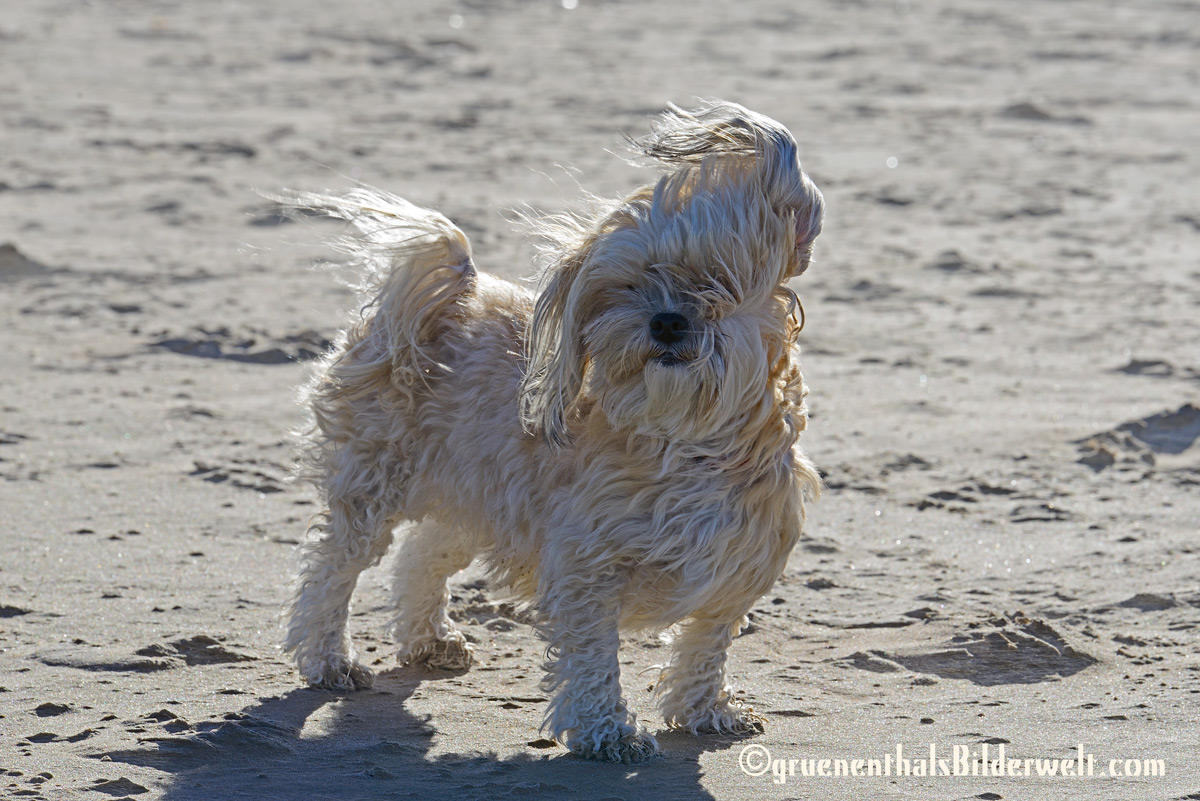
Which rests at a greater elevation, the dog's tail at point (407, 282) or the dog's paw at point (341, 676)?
the dog's tail at point (407, 282)

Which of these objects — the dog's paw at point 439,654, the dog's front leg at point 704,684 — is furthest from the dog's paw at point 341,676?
the dog's front leg at point 704,684

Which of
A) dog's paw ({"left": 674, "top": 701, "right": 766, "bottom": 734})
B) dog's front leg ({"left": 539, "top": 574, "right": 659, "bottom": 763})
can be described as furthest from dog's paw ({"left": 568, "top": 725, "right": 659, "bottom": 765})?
dog's paw ({"left": 674, "top": 701, "right": 766, "bottom": 734})

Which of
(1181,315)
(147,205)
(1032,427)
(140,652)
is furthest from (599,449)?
(147,205)

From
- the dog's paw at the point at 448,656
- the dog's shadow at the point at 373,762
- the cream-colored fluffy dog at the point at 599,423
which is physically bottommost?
the dog's paw at the point at 448,656

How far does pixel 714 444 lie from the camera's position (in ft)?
13.6

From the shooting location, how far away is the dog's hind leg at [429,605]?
519 cm

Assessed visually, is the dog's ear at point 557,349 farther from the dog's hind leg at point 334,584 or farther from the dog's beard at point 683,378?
the dog's hind leg at point 334,584

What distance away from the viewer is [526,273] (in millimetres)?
9266

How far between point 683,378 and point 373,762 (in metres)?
1.44

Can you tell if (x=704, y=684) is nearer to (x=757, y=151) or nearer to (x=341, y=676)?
(x=341, y=676)

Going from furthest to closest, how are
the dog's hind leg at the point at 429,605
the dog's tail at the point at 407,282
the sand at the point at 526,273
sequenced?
the dog's hind leg at the point at 429,605 < the dog's tail at the point at 407,282 < the sand at the point at 526,273

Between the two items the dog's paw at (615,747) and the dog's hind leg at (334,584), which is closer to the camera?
the dog's paw at (615,747)

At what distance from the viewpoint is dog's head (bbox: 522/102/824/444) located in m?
3.91

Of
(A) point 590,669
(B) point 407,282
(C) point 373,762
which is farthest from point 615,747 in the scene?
(B) point 407,282
